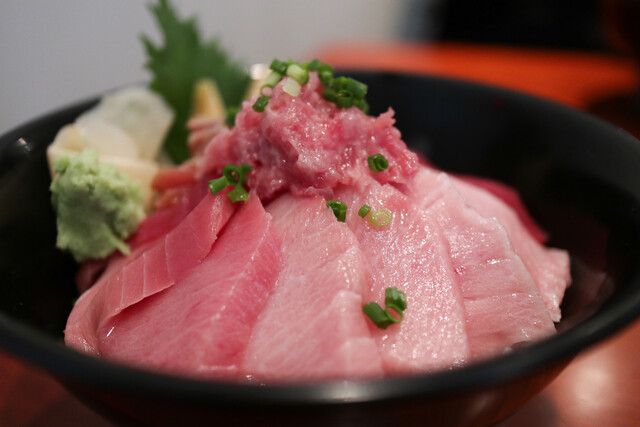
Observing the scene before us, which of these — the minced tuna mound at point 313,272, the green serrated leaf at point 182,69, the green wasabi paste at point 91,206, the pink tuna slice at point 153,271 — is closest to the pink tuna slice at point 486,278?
the minced tuna mound at point 313,272

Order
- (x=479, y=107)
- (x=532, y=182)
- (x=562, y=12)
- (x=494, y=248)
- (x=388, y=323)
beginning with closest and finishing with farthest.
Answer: (x=388, y=323) → (x=494, y=248) → (x=532, y=182) → (x=479, y=107) → (x=562, y=12)

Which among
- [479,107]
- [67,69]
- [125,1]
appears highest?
[479,107]

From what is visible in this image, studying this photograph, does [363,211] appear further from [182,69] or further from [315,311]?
[182,69]

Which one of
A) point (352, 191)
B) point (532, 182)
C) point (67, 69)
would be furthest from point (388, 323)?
point (67, 69)

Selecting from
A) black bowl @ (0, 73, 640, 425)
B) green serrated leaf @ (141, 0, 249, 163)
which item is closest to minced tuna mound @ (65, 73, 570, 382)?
black bowl @ (0, 73, 640, 425)

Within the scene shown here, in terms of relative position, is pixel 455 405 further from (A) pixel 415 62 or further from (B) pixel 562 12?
(B) pixel 562 12

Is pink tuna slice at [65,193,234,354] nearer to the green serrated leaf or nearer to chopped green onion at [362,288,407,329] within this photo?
chopped green onion at [362,288,407,329]

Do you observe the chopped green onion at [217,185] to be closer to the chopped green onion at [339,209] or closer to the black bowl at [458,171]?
the chopped green onion at [339,209]
